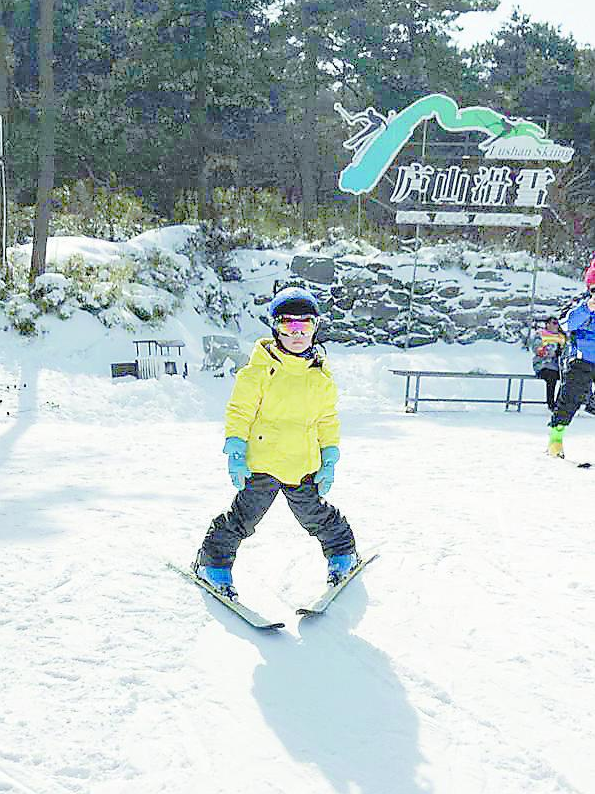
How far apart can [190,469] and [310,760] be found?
13.5ft

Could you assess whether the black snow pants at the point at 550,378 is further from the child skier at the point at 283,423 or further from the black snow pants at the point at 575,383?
the child skier at the point at 283,423

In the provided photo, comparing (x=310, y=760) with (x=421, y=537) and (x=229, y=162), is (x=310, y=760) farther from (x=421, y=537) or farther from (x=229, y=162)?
(x=229, y=162)

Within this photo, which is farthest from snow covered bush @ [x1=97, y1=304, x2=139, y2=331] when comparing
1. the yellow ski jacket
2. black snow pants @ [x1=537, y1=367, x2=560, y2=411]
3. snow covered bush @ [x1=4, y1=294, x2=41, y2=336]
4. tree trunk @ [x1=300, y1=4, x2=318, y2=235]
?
tree trunk @ [x1=300, y1=4, x2=318, y2=235]

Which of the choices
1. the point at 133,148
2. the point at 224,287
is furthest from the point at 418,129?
the point at 224,287

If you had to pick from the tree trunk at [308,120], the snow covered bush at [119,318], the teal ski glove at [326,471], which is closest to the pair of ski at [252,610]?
the teal ski glove at [326,471]

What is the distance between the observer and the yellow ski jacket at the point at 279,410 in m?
3.32

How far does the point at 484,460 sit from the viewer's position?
719cm

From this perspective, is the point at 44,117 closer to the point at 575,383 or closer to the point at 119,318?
the point at 119,318

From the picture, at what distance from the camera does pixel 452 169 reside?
13930 millimetres

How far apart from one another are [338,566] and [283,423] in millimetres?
846

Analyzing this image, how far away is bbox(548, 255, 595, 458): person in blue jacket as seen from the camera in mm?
6688

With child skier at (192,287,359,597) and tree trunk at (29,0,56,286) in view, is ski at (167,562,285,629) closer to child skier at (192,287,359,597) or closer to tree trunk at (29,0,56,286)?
child skier at (192,287,359,597)

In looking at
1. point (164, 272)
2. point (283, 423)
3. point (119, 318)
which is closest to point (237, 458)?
point (283, 423)

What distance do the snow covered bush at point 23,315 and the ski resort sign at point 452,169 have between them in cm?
628
